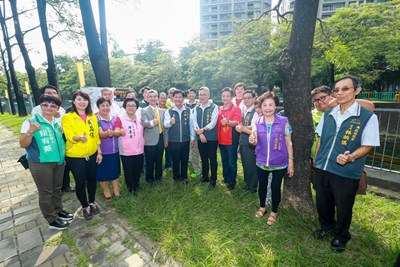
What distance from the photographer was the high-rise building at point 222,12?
204 feet

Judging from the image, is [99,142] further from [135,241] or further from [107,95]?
[135,241]

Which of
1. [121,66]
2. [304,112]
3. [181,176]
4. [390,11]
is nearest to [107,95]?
[181,176]

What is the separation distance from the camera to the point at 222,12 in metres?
63.9

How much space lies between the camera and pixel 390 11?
590 inches

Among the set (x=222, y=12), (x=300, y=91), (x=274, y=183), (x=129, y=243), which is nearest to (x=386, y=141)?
(x=300, y=91)

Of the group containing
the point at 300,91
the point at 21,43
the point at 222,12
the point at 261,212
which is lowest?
the point at 261,212

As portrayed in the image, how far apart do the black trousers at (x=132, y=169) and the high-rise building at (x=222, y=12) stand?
64.3 m

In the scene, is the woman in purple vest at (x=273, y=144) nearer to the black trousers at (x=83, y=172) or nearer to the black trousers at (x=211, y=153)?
the black trousers at (x=211, y=153)

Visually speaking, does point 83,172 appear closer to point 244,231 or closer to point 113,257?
point 113,257

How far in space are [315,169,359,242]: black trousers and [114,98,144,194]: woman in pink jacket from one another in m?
2.90

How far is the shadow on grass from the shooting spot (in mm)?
2551

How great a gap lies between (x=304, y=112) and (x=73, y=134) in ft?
10.9

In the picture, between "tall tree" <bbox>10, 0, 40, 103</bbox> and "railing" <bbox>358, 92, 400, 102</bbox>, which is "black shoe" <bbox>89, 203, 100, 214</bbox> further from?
"railing" <bbox>358, 92, 400, 102</bbox>

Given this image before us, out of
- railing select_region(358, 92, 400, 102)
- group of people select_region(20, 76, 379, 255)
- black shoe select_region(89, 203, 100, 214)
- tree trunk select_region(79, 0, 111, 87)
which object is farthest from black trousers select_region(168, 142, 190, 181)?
railing select_region(358, 92, 400, 102)
